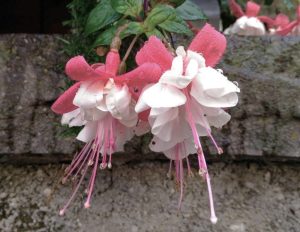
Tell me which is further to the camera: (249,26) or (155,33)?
(249,26)

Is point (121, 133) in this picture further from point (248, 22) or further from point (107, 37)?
point (248, 22)

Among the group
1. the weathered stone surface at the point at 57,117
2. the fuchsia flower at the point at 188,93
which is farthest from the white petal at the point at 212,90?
the weathered stone surface at the point at 57,117

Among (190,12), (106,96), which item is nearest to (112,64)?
(106,96)

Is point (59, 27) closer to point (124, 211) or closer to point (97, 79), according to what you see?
point (124, 211)

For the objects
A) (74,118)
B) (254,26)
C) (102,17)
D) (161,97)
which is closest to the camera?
(161,97)

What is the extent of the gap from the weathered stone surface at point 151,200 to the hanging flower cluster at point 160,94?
296mm

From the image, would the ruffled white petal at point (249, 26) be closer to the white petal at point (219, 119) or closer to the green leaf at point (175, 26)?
the green leaf at point (175, 26)

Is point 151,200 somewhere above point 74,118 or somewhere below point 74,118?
below

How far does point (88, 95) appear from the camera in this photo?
1.68 ft

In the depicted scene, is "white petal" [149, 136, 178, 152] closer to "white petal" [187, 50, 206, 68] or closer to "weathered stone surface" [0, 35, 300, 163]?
"white petal" [187, 50, 206, 68]

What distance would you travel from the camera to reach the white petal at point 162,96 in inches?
19.0

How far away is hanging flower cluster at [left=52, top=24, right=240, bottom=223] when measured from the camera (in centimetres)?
50

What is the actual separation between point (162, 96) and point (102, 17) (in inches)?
10.1

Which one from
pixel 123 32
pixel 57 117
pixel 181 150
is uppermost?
pixel 123 32
